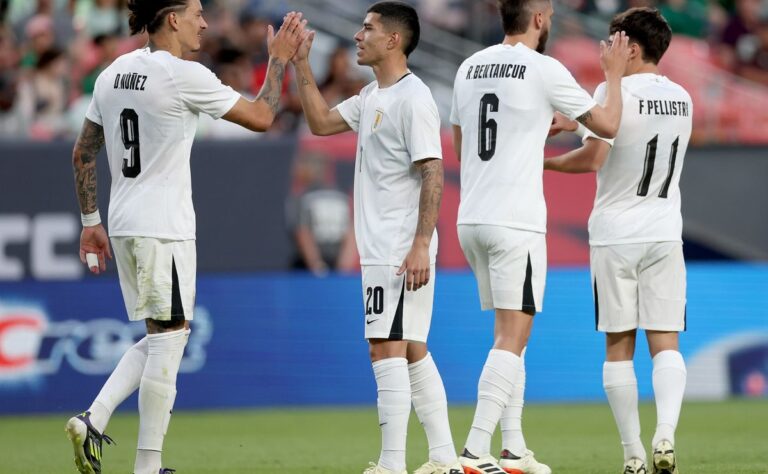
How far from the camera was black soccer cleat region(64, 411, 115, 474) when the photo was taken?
7191 mm

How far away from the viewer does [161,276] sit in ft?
23.9

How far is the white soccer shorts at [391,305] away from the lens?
24.6 feet

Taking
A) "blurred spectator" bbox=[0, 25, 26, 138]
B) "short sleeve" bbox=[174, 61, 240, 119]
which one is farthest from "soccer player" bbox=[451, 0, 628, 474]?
"blurred spectator" bbox=[0, 25, 26, 138]

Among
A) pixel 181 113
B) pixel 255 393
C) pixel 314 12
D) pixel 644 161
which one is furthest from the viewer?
pixel 314 12

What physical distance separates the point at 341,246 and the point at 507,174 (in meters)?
6.90

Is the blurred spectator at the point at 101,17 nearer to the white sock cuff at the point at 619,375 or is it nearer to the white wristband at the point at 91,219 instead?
the white wristband at the point at 91,219

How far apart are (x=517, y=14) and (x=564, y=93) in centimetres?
54

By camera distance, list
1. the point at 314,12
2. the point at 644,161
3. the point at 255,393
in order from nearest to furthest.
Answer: the point at 644,161
the point at 255,393
the point at 314,12

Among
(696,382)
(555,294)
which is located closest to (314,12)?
(555,294)

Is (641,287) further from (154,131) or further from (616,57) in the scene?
(154,131)

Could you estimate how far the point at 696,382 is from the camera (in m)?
14.2

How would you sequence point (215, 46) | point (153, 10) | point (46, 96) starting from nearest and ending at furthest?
point (153, 10)
point (46, 96)
point (215, 46)

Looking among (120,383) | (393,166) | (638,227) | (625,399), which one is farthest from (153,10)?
(625,399)

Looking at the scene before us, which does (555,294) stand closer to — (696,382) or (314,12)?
(696,382)
